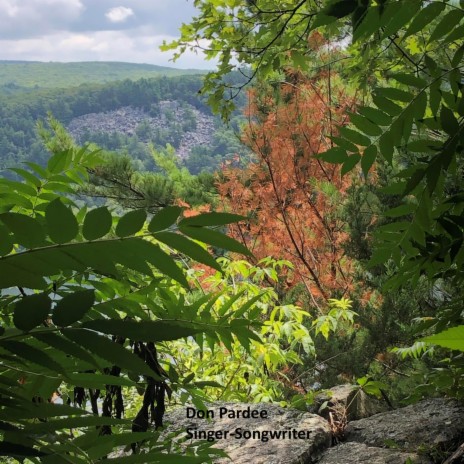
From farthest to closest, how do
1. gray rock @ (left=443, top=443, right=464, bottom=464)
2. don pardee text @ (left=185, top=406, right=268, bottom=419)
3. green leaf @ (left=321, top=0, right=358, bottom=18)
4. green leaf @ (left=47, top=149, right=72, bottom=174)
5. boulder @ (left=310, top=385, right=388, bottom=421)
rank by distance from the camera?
1. boulder @ (left=310, top=385, right=388, bottom=421)
2. don pardee text @ (left=185, top=406, right=268, bottom=419)
3. gray rock @ (left=443, top=443, right=464, bottom=464)
4. green leaf @ (left=47, top=149, right=72, bottom=174)
5. green leaf @ (left=321, top=0, right=358, bottom=18)

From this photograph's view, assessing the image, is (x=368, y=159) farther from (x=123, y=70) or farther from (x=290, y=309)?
(x=123, y=70)

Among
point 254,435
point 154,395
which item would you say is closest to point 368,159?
point 154,395

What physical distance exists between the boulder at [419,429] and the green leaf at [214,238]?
1.45 m

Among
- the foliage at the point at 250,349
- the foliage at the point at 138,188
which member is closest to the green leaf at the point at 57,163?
the foliage at the point at 250,349

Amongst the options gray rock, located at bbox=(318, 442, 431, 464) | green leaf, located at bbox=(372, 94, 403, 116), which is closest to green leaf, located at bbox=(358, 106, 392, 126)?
green leaf, located at bbox=(372, 94, 403, 116)

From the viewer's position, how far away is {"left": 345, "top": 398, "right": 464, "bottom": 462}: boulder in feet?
5.28

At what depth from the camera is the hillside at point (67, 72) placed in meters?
67.2

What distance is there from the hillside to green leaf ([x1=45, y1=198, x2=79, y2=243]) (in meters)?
66.8

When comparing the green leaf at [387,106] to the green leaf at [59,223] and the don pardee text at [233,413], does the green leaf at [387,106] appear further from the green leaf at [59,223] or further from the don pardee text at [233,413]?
the don pardee text at [233,413]

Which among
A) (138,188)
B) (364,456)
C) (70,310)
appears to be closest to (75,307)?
(70,310)

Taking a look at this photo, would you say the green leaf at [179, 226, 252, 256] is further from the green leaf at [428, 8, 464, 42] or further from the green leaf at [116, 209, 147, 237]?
the green leaf at [428, 8, 464, 42]

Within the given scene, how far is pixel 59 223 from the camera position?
337mm

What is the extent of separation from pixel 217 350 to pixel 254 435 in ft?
1.48

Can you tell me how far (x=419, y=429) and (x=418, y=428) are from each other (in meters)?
0.01
